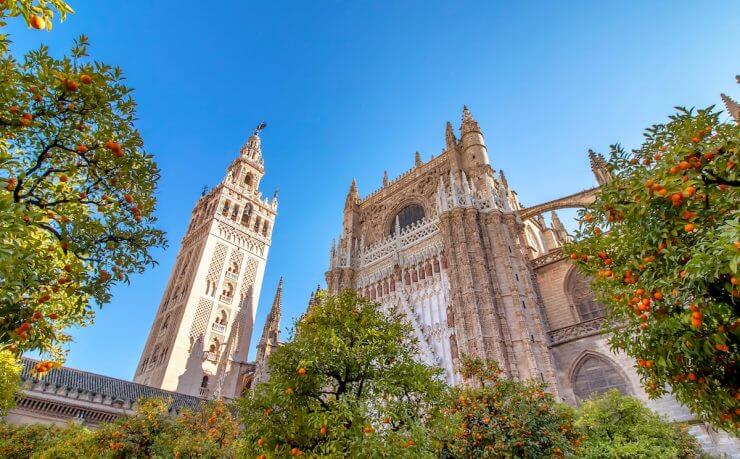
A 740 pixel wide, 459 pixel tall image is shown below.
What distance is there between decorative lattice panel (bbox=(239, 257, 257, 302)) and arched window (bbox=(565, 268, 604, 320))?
30.0m

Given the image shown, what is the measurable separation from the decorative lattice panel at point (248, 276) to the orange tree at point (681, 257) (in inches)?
1487

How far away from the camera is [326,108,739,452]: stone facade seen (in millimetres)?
16156

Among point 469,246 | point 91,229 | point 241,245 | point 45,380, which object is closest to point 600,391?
point 469,246

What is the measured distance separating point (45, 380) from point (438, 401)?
24.4m

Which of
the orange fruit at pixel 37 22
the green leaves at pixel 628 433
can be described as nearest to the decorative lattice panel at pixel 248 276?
the green leaves at pixel 628 433

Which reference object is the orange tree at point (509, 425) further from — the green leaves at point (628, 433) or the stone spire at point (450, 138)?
the stone spire at point (450, 138)

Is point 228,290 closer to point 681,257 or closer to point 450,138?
point 450,138

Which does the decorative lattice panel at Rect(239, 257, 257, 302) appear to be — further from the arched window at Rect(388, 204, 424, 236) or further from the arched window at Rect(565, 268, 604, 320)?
the arched window at Rect(565, 268, 604, 320)

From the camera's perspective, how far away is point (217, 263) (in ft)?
127

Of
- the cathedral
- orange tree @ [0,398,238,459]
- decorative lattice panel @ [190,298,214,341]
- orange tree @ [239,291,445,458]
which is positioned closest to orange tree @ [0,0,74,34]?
orange tree @ [239,291,445,458]

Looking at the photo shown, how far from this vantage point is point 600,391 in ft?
51.0

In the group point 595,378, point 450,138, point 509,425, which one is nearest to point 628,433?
point 509,425

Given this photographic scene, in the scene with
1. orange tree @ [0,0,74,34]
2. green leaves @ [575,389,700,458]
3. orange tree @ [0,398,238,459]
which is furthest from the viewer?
orange tree @ [0,398,238,459]

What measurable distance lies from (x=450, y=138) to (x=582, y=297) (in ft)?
43.3
